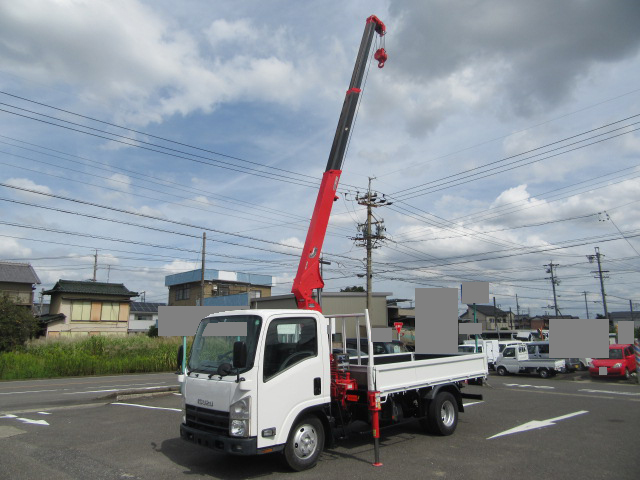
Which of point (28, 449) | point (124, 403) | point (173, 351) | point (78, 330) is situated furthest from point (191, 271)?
point (28, 449)

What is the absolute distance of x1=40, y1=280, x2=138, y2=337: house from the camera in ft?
126

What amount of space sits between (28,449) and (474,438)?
7538 millimetres

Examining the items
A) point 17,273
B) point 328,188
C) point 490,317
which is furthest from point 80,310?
point 490,317

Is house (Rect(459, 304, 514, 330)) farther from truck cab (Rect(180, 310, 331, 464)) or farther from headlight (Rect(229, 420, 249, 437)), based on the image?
headlight (Rect(229, 420, 249, 437))

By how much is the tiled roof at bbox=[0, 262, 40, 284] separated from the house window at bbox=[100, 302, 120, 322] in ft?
20.8

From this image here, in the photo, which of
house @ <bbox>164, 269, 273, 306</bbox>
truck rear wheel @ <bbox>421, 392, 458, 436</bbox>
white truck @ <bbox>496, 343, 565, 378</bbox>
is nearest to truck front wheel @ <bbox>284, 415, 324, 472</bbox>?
truck rear wheel @ <bbox>421, 392, 458, 436</bbox>

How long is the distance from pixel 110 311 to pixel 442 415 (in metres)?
39.2

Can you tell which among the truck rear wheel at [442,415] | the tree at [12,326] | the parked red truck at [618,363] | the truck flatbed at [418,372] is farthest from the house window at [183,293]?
the truck rear wheel at [442,415]

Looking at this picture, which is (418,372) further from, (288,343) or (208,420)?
(208,420)

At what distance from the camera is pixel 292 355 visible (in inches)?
244

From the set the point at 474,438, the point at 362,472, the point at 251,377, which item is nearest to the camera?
the point at 251,377

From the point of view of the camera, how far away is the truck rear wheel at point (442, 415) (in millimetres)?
7871

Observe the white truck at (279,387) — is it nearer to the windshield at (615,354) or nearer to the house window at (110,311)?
the windshield at (615,354)

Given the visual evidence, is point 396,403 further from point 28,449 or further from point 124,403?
point 124,403
